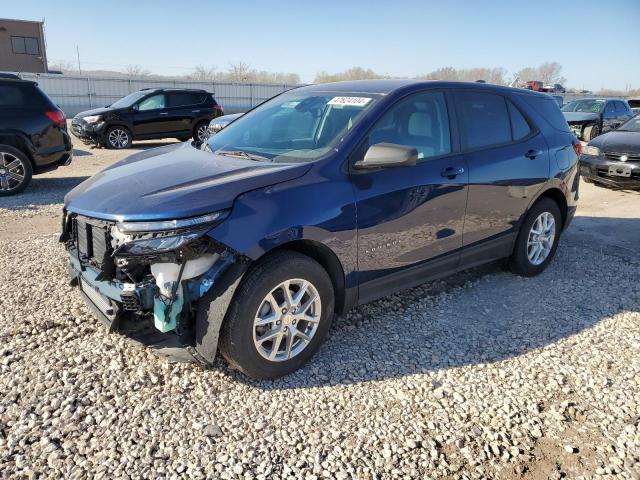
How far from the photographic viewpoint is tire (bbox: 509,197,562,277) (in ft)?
15.4

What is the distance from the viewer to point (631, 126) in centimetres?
1020

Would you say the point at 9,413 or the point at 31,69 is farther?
the point at 31,69

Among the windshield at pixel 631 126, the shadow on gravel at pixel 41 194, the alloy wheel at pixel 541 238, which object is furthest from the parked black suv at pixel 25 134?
the windshield at pixel 631 126

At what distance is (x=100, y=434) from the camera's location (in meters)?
2.56

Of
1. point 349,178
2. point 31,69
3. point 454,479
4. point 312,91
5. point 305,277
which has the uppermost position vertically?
point 31,69

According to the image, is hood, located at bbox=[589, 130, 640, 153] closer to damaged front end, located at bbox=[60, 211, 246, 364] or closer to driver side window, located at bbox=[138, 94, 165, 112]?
damaged front end, located at bbox=[60, 211, 246, 364]

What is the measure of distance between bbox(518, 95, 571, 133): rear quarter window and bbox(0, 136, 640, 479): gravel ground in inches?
71.3

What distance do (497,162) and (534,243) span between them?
44.1 inches

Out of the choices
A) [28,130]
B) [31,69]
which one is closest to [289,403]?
[28,130]

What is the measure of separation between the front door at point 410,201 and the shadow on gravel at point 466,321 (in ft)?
1.27

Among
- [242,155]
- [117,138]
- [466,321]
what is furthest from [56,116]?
[466,321]

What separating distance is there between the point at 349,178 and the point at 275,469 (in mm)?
1758

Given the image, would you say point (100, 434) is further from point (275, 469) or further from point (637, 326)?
point (637, 326)

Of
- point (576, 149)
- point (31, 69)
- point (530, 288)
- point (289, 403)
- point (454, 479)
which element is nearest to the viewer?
point (454, 479)
